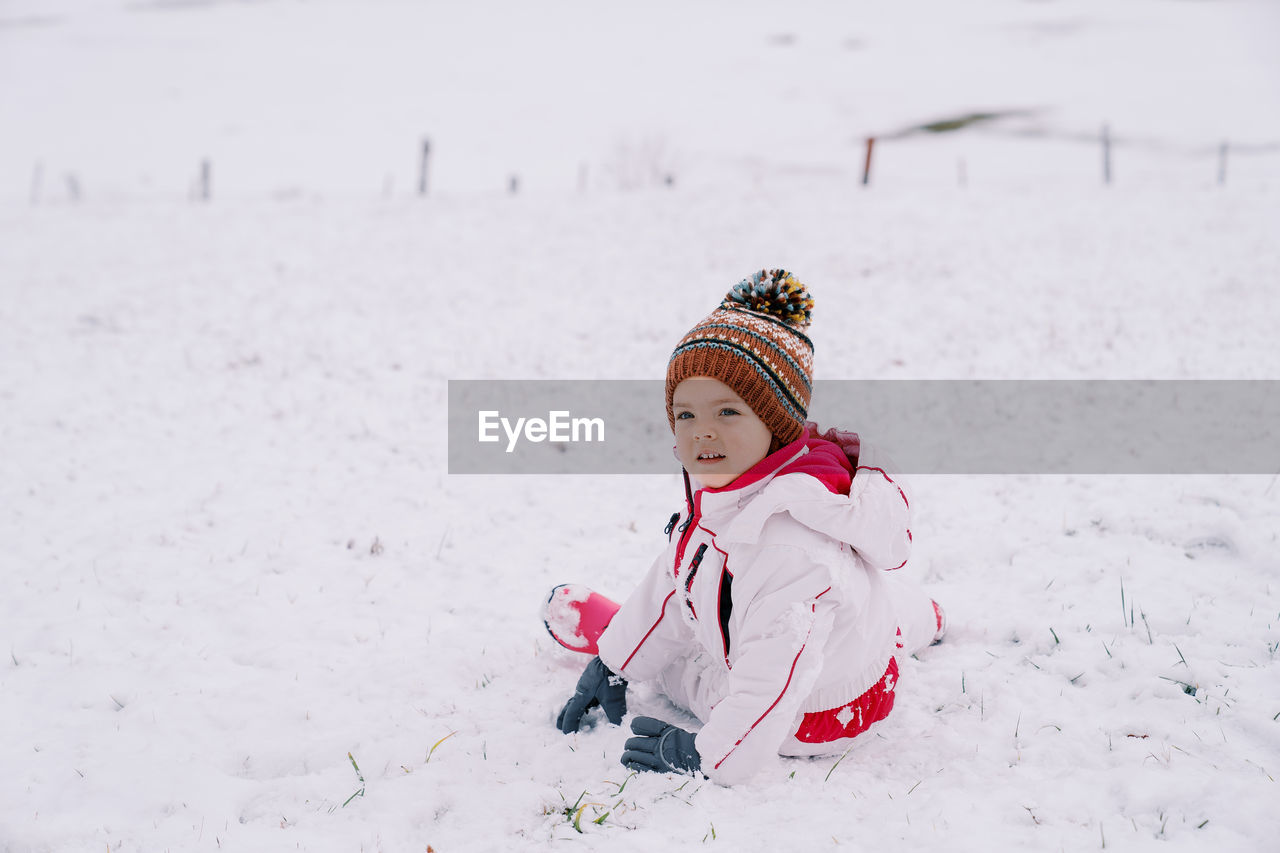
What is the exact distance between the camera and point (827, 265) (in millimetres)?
13828

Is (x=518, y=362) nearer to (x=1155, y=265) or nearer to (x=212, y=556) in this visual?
(x=212, y=556)

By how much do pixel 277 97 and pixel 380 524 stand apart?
78.2 m

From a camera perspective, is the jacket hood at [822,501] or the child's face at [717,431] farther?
the child's face at [717,431]

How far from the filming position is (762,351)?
8.59 ft

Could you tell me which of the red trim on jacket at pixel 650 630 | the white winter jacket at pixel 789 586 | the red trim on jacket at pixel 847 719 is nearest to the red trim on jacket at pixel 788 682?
the white winter jacket at pixel 789 586

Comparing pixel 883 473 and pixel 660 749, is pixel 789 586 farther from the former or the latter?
pixel 660 749

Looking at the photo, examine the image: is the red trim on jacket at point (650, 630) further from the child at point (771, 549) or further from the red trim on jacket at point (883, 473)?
the red trim on jacket at point (883, 473)

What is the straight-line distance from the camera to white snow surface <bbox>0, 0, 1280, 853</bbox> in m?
2.80

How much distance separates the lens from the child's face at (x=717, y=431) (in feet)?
8.76

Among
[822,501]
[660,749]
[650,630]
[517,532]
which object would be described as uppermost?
[822,501]

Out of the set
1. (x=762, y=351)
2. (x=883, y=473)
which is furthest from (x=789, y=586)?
(x=762, y=351)

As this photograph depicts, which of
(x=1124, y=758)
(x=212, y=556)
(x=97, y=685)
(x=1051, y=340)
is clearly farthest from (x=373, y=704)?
(x=1051, y=340)

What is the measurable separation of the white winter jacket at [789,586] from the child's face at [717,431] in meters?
0.07

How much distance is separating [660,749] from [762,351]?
1.63m
